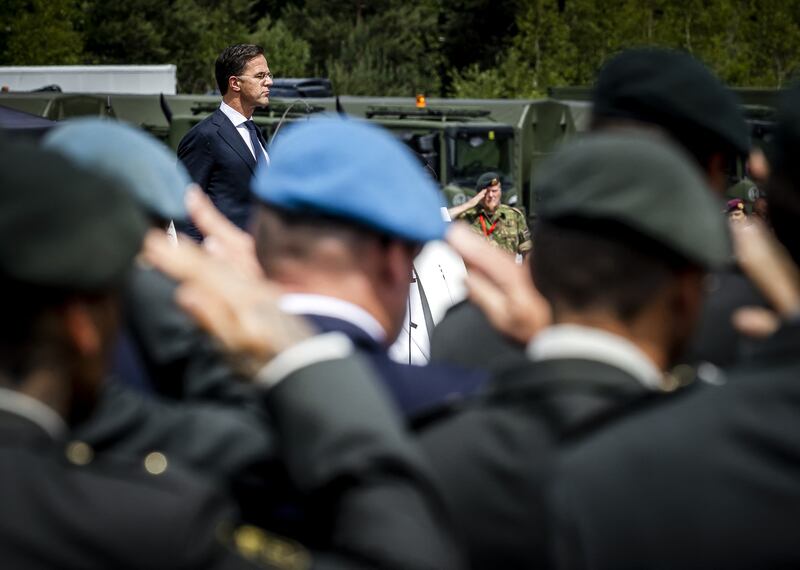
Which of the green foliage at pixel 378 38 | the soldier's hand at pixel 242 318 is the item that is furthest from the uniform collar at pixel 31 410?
the green foliage at pixel 378 38

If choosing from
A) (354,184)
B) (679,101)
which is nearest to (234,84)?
(679,101)

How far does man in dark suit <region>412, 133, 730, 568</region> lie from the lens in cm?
221

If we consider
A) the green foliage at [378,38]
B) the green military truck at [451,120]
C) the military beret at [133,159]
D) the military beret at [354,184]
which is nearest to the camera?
the military beret at [354,184]

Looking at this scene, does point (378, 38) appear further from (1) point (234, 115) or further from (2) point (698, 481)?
(2) point (698, 481)

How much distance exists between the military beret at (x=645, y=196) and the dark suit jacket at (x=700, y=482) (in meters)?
0.21

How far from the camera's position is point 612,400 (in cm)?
220

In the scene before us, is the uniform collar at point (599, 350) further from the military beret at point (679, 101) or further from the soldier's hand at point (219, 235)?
the military beret at point (679, 101)

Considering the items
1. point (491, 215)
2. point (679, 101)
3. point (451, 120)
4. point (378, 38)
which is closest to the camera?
point (679, 101)

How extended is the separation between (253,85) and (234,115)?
27 centimetres

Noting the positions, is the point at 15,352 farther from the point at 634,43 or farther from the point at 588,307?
the point at 634,43

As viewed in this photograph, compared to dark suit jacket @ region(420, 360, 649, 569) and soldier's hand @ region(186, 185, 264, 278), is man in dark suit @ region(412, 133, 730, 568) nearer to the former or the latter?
dark suit jacket @ region(420, 360, 649, 569)

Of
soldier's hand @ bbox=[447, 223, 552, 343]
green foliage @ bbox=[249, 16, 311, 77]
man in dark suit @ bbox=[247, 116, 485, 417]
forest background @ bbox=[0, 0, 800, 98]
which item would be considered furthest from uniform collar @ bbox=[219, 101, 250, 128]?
green foliage @ bbox=[249, 16, 311, 77]

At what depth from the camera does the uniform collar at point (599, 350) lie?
223 centimetres

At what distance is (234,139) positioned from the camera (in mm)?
7824
